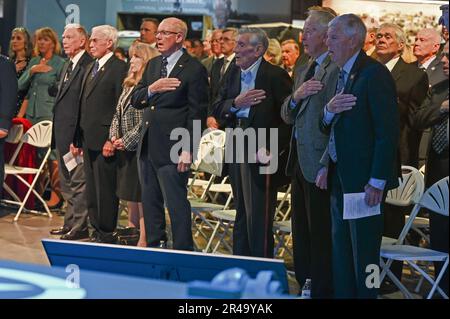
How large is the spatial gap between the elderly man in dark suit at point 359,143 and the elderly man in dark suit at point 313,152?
1.04 ft

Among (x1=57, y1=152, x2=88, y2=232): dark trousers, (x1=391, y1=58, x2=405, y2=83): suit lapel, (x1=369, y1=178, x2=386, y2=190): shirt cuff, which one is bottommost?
(x1=57, y1=152, x2=88, y2=232): dark trousers

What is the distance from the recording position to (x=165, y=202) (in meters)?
7.15

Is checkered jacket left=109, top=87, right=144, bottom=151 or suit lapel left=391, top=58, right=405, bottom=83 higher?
suit lapel left=391, top=58, right=405, bottom=83

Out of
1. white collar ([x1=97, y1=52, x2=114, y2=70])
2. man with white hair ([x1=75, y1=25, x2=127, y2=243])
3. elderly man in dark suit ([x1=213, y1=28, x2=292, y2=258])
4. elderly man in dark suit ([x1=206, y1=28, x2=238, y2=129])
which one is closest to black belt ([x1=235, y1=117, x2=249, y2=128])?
elderly man in dark suit ([x1=213, y1=28, x2=292, y2=258])

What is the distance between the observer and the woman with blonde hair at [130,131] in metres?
7.74

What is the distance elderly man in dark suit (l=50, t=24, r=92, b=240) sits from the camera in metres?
8.38

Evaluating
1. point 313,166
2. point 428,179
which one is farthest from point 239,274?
point 428,179

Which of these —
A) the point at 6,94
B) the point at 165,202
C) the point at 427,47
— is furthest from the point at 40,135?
the point at 427,47

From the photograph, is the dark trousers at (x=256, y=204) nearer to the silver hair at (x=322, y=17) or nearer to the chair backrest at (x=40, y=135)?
the silver hair at (x=322, y=17)

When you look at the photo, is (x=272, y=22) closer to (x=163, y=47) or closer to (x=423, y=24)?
(x=423, y=24)

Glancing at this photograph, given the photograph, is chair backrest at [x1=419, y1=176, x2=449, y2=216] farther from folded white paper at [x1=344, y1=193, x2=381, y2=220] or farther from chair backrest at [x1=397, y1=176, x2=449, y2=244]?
folded white paper at [x1=344, y1=193, x2=381, y2=220]

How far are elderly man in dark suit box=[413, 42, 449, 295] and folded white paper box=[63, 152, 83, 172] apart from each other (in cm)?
343

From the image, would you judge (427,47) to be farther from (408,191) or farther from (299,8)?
(299,8)

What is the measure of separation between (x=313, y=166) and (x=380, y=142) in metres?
0.67
